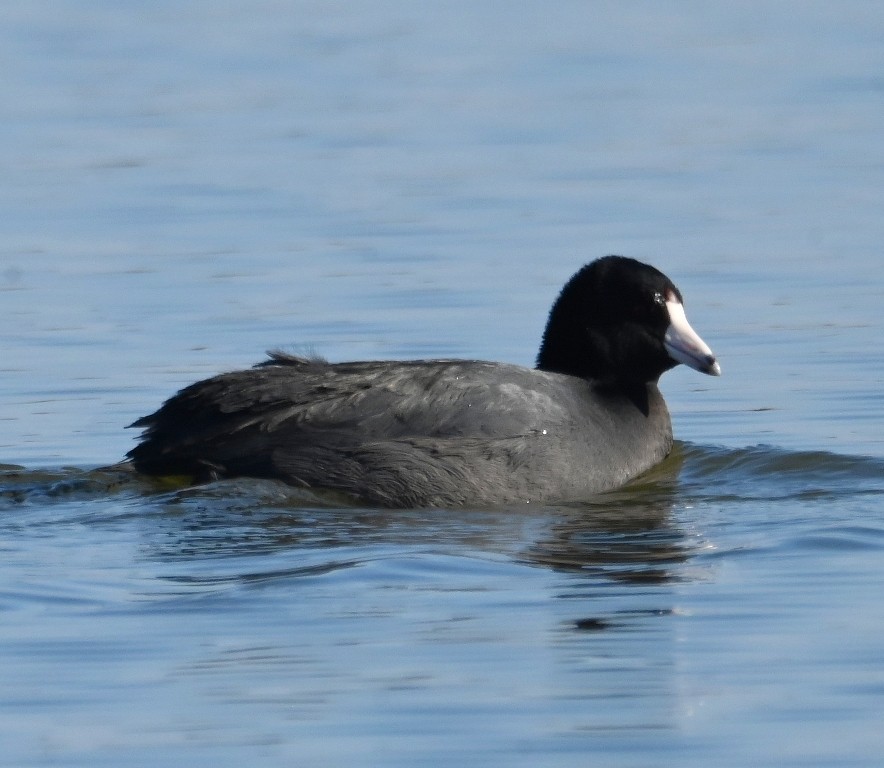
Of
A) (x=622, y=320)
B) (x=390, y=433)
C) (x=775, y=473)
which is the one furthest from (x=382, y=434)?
(x=775, y=473)

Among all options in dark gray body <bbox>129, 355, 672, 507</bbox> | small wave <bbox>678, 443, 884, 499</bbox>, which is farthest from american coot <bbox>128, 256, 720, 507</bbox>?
small wave <bbox>678, 443, 884, 499</bbox>

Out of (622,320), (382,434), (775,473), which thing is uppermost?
(622,320)

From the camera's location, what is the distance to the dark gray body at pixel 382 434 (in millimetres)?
8688

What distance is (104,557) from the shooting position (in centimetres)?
777

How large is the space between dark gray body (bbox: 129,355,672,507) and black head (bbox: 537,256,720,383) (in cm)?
86

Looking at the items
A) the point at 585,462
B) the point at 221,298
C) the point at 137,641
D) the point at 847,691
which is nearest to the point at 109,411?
the point at 221,298

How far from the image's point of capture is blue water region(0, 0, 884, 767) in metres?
6.00

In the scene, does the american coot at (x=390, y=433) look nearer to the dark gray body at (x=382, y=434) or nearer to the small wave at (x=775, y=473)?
the dark gray body at (x=382, y=434)

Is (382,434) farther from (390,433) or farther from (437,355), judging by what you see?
(437,355)

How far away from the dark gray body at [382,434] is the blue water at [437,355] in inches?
7.2

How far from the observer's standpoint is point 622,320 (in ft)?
31.9

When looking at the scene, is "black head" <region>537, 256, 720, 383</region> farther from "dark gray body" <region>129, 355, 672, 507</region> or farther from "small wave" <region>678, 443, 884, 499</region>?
"dark gray body" <region>129, 355, 672, 507</region>

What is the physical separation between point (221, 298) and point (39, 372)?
1.59 m

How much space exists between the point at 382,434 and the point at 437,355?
258 cm
